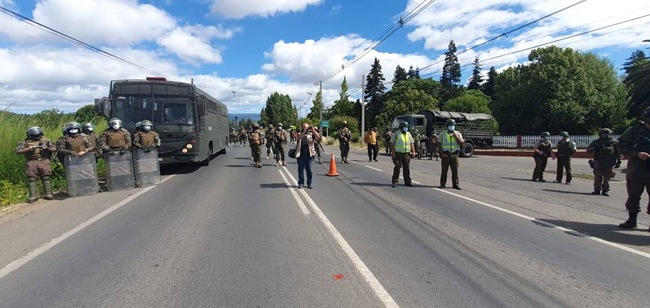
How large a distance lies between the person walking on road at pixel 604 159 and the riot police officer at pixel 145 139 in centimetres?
1177

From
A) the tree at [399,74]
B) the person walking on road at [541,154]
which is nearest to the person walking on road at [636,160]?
the person walking on road at [541,154]

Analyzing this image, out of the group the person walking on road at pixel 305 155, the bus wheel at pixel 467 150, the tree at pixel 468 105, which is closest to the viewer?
the person walking on road at pixel 305 155

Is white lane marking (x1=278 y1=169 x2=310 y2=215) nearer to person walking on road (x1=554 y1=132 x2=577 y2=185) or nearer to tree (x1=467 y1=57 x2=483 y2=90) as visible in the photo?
person walking on road (x1=554 y1=132 x2=577 y2=185)

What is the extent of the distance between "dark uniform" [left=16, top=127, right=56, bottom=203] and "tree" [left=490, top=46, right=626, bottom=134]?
39.7 m

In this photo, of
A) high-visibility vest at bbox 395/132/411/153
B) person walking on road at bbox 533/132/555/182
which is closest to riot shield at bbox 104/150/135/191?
high-visibility vest at bbox 395/132/411/153

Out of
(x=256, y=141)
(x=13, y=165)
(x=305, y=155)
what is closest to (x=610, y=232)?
(x=305, y=155)

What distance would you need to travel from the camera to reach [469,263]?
14.5 feet

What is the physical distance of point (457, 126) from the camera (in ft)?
85.0

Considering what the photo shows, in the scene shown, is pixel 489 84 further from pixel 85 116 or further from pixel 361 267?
pixel 361 267

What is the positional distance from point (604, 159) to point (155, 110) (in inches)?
518

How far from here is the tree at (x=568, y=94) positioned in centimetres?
3566

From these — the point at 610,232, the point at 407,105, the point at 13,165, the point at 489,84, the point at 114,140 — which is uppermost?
the point at 489,84

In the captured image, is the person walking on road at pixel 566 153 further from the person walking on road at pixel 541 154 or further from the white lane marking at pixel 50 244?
the white lane marking at pixel 50 244

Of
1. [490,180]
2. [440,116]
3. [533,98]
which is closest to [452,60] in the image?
[533,98]
